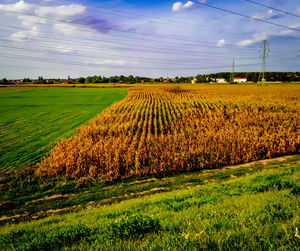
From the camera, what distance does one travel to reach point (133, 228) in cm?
370

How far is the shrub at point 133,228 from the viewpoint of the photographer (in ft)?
11.7

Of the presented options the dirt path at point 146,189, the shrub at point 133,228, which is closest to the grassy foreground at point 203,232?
the shrub at point 133,228

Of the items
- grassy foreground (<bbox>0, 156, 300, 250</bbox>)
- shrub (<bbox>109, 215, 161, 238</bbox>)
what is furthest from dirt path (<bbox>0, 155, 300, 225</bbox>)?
shrub (<bbox>109, 215, 161, 238</bbox>)

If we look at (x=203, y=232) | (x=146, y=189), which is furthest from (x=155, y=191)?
(x=203, y=232)

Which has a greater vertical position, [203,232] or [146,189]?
[203,232]

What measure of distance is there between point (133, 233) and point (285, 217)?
2.95 metres

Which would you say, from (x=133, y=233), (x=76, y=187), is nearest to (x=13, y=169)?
(x=76, y=187)

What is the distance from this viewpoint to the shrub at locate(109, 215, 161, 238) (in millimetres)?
3578

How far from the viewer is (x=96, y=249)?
3.06 metres

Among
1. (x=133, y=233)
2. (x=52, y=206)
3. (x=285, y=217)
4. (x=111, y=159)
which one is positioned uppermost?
(x=285, y=217)

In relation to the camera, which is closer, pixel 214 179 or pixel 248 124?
pixel 214 179

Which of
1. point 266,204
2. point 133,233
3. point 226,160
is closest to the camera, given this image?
point 133,233

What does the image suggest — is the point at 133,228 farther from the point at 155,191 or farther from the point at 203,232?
the point at 155,191

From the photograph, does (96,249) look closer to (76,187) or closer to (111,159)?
(76,187)
